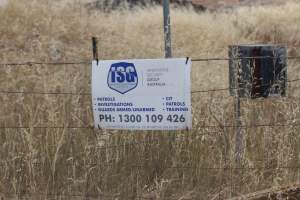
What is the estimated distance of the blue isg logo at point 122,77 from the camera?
4566mm

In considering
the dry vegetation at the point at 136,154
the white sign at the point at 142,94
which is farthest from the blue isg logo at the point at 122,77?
the dry vegetation at the point at 136,154

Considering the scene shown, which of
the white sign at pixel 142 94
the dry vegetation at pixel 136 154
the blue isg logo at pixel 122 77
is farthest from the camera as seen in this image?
the dry vegetation at pixel 136 154

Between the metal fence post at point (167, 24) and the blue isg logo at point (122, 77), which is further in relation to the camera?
the metal fence post at point (167, 24)

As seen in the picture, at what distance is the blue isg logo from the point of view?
4.57 m

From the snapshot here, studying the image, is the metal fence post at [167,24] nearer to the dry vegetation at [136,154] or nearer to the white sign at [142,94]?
the white sign at [142,94]

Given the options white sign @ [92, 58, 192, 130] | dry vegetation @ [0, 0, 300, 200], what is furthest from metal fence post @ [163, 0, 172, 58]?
dry vegetation @ [0, 0, 300, 200]

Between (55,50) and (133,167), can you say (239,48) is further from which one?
(55,50)

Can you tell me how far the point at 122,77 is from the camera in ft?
15.1

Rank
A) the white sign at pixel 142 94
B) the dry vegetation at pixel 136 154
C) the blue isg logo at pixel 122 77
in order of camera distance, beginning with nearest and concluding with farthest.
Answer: the white sign at pixel 142 94 < the blue isg logo at pixel 122 77 < the dry vegetation at pixel 136 154

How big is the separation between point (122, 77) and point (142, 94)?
0.74ft

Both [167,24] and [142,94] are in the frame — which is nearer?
[142,94]

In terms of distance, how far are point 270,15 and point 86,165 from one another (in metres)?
13.5

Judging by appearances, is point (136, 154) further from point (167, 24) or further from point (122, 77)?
point (167, 24)

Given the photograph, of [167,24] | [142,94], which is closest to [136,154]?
[142,94]
